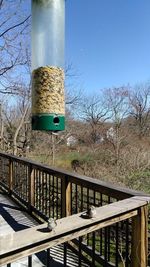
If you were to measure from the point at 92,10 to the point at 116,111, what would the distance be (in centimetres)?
1522

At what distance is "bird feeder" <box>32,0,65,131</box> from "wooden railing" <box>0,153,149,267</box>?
826 millimetres

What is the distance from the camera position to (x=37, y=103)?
2623mm

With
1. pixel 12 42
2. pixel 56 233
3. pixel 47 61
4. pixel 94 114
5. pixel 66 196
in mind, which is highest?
pixel 12 42

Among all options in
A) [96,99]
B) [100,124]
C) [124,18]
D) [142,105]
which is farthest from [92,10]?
[142,105]

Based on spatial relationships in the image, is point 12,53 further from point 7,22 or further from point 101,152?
point 101,152

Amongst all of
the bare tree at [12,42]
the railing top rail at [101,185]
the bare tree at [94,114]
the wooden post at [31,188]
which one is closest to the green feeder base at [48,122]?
the railing top rail at [101,185]

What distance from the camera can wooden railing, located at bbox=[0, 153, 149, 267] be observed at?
2.47 m

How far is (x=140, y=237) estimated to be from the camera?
94.8 inches

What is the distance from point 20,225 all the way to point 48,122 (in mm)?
2145

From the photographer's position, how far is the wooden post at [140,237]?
240 cm

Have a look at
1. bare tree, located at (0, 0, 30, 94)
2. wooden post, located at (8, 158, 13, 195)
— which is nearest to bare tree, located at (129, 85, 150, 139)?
bare tree, located at (0, 0, 30, 94)

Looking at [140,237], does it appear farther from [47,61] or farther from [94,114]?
[94,114]

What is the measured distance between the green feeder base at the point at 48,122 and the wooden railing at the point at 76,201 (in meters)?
0.74

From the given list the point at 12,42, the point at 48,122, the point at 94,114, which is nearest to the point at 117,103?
the point at 94,114
